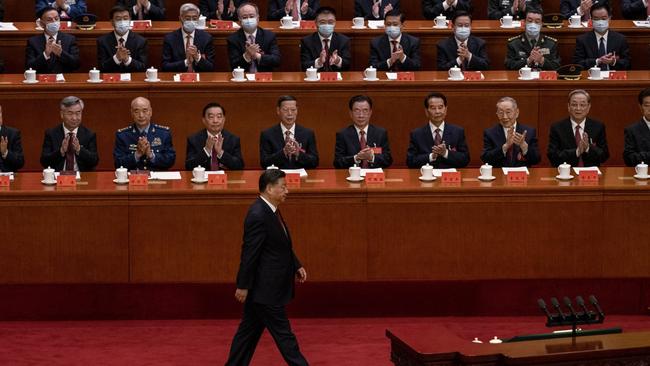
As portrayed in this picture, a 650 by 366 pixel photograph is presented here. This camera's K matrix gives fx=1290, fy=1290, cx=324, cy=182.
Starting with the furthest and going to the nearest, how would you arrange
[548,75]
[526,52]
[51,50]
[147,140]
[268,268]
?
[526,52]
[51,50]
[548,75]
[147,140]
[268,268]

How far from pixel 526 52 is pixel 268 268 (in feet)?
14.8

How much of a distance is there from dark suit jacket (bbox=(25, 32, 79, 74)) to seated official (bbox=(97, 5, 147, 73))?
210mm

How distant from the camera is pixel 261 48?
10.1 m

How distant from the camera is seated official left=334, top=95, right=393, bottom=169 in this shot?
28.3 ft

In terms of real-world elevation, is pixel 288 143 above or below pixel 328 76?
below

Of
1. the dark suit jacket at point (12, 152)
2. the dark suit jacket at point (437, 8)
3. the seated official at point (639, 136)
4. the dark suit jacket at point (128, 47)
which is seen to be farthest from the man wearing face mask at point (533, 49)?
the dark suit jacket at point (12, 152)

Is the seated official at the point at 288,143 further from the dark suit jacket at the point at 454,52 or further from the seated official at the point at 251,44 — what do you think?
the dark suit jacket at the point at 454,52

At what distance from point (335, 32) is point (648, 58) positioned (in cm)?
257

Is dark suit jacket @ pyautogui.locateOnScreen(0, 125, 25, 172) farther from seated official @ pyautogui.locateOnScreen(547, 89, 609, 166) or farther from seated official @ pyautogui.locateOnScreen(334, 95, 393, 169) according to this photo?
seated official @ pyautogui.locateOnScreen(547, 89, 609, 166)

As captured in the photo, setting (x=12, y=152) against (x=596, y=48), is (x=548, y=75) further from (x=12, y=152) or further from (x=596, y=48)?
(x=12, y=152)

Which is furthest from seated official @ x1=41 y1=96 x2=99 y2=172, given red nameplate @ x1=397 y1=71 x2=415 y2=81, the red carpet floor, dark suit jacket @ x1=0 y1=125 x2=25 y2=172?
red nameplate @ x1=397 y1=71 x2=415 y2=81

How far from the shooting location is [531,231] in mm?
7492

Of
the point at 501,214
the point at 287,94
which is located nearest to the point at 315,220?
the point at 501,214

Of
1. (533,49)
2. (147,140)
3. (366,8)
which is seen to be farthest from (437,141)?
(366,8)
